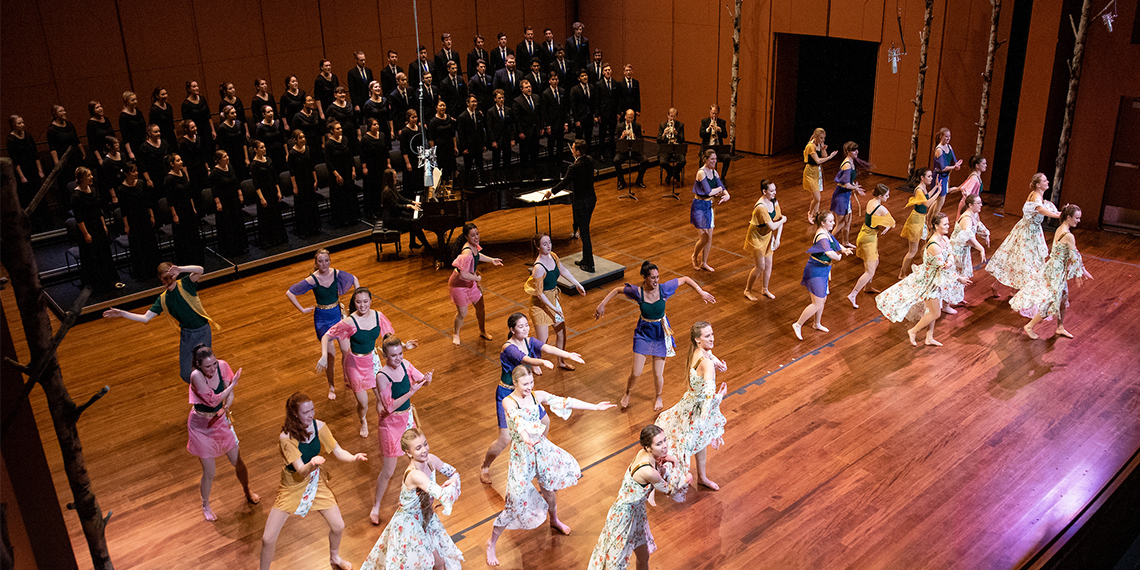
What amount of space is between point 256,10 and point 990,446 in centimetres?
1250

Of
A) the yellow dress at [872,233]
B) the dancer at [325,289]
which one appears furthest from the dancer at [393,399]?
the yellow dress at [872,233]

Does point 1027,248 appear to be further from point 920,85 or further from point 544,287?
point 544,287

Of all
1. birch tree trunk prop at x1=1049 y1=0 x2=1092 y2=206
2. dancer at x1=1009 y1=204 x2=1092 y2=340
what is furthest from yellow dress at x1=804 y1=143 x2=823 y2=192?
dancer at x1=1009 y1=204 x2=1092 y2=340

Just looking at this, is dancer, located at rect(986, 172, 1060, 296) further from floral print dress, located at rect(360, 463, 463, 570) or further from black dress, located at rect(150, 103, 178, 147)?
black dress, located at rect(150, 103, 178, 147)

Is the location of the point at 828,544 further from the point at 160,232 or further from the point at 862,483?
the point at 160,232

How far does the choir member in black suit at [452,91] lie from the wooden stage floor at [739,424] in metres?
3.91

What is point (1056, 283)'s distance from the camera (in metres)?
8.52

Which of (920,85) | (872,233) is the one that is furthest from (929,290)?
(920,85)

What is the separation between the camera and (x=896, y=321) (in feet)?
28.7

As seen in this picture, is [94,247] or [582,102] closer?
[94,247]

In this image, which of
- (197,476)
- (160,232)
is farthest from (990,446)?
(160,232)

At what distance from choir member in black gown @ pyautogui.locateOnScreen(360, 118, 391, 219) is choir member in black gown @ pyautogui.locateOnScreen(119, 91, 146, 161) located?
2.97 meters

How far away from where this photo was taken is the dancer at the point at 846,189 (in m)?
10.4

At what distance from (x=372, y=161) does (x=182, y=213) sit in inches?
101
